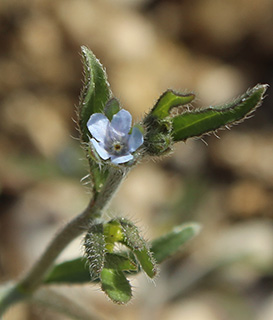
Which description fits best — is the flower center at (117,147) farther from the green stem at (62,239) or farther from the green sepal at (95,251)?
the green sepal at (95,251)

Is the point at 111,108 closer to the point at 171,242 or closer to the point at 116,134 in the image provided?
the point at 116,134

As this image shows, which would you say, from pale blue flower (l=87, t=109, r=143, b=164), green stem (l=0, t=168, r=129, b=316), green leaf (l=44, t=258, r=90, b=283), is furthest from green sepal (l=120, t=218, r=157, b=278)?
green leaf (l=44, t=258, r=90, b=283)

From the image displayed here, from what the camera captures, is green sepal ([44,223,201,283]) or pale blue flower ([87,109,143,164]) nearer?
pale blue flower ([87,109,143,164])

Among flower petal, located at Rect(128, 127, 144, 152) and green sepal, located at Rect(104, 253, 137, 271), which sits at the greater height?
flower petal, located at Rect(128, 127, 144, 152)

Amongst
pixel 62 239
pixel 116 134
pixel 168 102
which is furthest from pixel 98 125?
pixel 62 239

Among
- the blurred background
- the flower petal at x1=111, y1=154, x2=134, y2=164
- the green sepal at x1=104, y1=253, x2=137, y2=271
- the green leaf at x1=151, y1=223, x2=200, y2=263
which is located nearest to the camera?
the flower petal at x1=111, y1=154, x2=134, y2=164

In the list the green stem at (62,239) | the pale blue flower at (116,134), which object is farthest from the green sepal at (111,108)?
the green stem at (62,239)

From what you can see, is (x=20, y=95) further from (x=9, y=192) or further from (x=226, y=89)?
(x=226, y=89)

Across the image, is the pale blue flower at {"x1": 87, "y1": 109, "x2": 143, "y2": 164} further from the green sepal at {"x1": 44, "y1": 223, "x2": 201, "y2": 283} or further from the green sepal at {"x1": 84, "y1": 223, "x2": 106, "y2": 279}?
the green sepal at {"x1": 44, "y1": 223, "x2": 201, "y2": 283}
